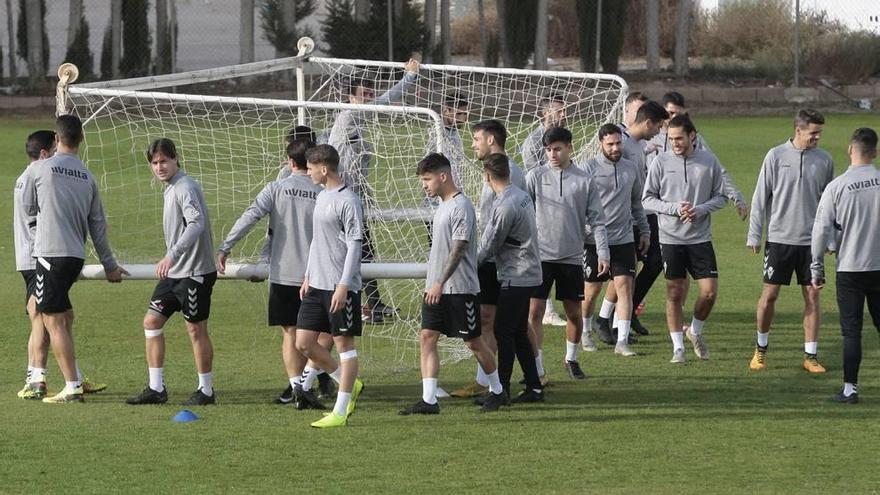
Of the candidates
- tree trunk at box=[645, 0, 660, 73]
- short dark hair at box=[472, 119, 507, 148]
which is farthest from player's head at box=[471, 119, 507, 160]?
tree trunk at box=[645, 0, 660, 73]

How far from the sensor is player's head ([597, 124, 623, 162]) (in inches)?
451

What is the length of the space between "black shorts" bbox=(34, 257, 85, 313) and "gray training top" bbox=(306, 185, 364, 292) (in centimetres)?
181

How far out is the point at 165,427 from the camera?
9.04m

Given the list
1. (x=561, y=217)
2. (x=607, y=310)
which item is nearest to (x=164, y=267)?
(x=561, y=217)

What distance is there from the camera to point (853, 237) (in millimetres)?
9656

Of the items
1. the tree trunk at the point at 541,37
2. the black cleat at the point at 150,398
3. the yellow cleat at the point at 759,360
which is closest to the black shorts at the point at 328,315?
the black cleat at the point at 150,398

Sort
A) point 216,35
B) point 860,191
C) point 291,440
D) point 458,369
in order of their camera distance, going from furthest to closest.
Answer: point 216,35
point 458,369
point 860,191
point 291,440

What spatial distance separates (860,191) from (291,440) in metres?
4.23

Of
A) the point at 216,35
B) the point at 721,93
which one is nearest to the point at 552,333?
the point at 721,93

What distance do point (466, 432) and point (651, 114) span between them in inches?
161

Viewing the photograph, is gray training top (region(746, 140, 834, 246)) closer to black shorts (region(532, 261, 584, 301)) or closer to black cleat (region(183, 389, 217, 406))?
black shorts (region(532, 261, 584, 301))

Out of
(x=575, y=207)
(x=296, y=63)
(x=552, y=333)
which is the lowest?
(x=552, y=333)

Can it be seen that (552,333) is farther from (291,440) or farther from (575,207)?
(291,440)

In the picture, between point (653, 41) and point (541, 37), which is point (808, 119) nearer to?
point (541, 37)
